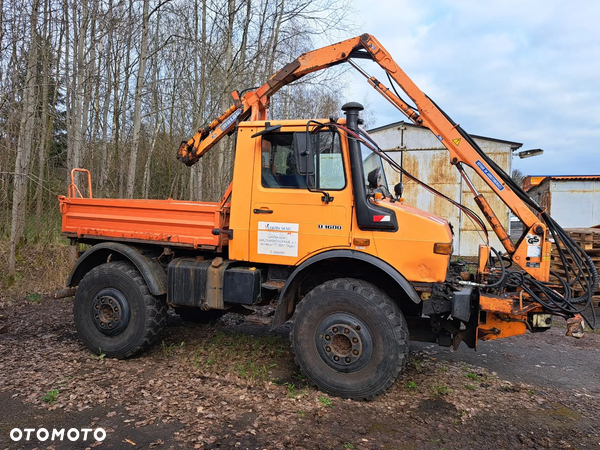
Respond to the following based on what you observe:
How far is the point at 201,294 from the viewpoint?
15.3 ft

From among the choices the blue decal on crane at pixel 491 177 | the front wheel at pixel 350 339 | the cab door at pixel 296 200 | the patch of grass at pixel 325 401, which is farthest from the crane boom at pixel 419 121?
the patch of grass at pixel 325 401

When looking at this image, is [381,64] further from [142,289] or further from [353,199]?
[142,289]

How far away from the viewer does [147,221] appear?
4.88 m

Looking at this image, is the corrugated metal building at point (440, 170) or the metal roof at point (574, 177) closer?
the corrugated metal building at point (440, 170)

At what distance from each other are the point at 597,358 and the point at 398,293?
3195 mm

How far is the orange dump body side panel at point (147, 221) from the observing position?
462 cm

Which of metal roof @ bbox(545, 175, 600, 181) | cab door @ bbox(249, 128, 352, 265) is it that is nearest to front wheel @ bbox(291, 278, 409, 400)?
cab door @ bbox(249, 128, 352, 265)

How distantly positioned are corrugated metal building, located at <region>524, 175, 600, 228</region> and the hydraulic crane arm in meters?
14.6

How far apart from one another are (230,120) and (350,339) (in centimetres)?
296

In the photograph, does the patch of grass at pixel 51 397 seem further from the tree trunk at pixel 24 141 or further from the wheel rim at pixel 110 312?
the tree trunk at pixel 24 141

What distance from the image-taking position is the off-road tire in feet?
15.7

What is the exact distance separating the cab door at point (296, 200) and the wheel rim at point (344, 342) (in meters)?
0.71

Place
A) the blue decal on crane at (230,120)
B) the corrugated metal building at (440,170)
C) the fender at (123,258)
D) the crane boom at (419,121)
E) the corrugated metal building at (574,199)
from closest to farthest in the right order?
1. the crane boom at (419,121)
2. the fender at (123,258)
3. the blue decal on crane at (230,120)
4. the corrugated metal building at (440,170)
5. the corrugated metal building at (574,199)

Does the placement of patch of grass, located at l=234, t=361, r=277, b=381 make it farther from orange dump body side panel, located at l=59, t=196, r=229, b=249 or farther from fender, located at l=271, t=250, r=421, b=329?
orange dump body side panel, located at l=59, t=196, r=229, b=249
